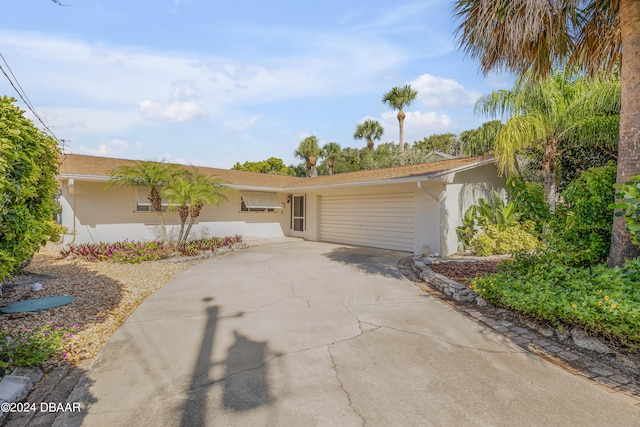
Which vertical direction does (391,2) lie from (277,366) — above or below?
above

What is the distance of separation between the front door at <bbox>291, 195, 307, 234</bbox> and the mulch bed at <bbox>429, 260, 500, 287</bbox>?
28.4 feet

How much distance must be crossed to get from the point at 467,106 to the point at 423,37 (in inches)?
159

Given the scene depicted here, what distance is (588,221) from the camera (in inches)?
190

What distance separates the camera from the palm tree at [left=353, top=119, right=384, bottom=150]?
1314 inches

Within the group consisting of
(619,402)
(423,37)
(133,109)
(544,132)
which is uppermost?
(423,37)

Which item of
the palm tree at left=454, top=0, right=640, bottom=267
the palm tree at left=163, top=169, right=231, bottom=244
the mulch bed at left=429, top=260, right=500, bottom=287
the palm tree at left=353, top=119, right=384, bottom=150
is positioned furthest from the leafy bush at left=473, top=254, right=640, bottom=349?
the palm tree at left=353, top=119, right=384, bottom=150

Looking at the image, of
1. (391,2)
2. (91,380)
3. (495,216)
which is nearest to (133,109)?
(391,2)

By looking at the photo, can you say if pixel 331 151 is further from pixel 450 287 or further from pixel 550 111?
pixel 450 287

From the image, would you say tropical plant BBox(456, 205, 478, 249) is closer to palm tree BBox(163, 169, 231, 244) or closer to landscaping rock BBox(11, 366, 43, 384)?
palm tree BBox(163, 169, 231, 244)

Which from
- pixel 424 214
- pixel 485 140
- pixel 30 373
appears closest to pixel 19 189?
pixel 30 373

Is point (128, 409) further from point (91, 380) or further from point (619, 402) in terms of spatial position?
point (619, 402)

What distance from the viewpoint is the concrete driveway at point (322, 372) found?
2.60 m

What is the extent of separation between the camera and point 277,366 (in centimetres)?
339

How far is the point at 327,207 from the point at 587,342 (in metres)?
11.7
